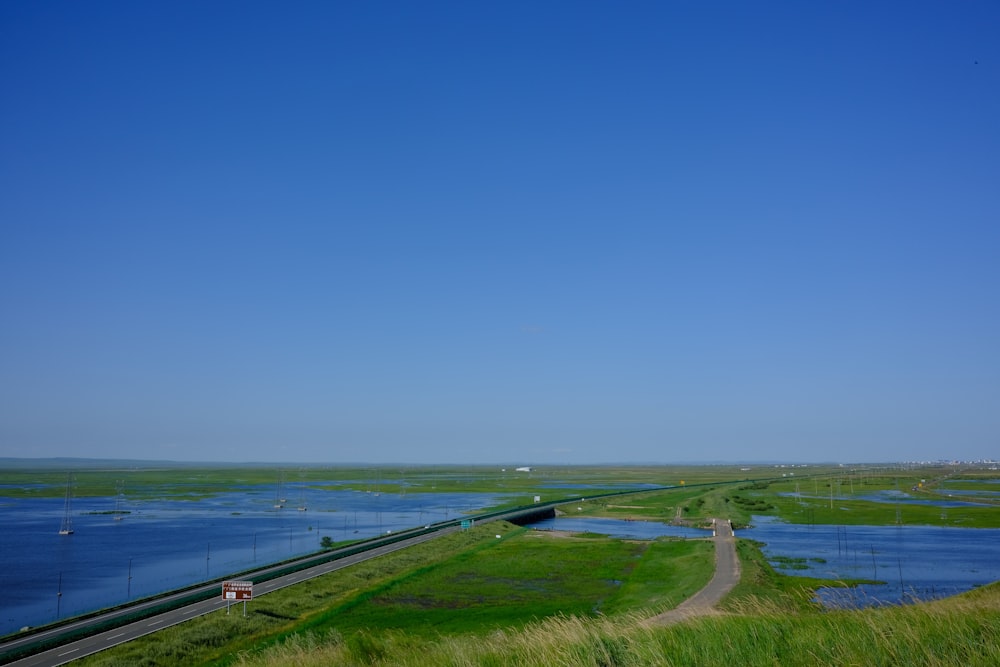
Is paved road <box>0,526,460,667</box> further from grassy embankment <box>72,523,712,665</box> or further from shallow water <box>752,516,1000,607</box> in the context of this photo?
shallow water <box>752,516,1000,607</box>

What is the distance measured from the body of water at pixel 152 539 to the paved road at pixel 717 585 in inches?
1644

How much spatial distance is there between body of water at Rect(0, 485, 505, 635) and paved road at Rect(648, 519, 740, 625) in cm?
4176

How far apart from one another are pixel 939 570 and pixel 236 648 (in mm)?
59311

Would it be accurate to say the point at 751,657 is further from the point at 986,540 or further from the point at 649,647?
the point at 986,540

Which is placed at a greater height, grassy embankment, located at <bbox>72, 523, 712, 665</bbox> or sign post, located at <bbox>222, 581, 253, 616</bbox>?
sign post, located at <bbox>222, 581, 253, 616</bbox>

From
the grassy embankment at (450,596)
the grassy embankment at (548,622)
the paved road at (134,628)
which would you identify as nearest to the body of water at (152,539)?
the paved road at (134,628)

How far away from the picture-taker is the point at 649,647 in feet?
35.4

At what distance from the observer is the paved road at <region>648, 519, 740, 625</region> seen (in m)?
35.4

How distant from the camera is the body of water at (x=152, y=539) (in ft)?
186

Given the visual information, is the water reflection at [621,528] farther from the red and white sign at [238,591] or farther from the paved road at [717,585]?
the red and white sign at [238,591]

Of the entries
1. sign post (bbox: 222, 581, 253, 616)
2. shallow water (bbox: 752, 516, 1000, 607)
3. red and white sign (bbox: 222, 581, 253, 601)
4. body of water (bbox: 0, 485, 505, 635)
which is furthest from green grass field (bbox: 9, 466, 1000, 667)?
body of water (bbox: 0, 485, 505, 635)

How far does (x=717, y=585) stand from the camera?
1923 inches

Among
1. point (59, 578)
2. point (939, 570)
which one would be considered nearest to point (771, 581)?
point (939, 570)

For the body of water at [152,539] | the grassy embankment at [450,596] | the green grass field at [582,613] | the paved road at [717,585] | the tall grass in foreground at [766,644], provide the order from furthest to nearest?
the body of water at [152,539] < the grassy embankment at [450,596] < the paved road at [717,585] < the green grass field at [582,613] < the tall grass in foreground at [766,644]
